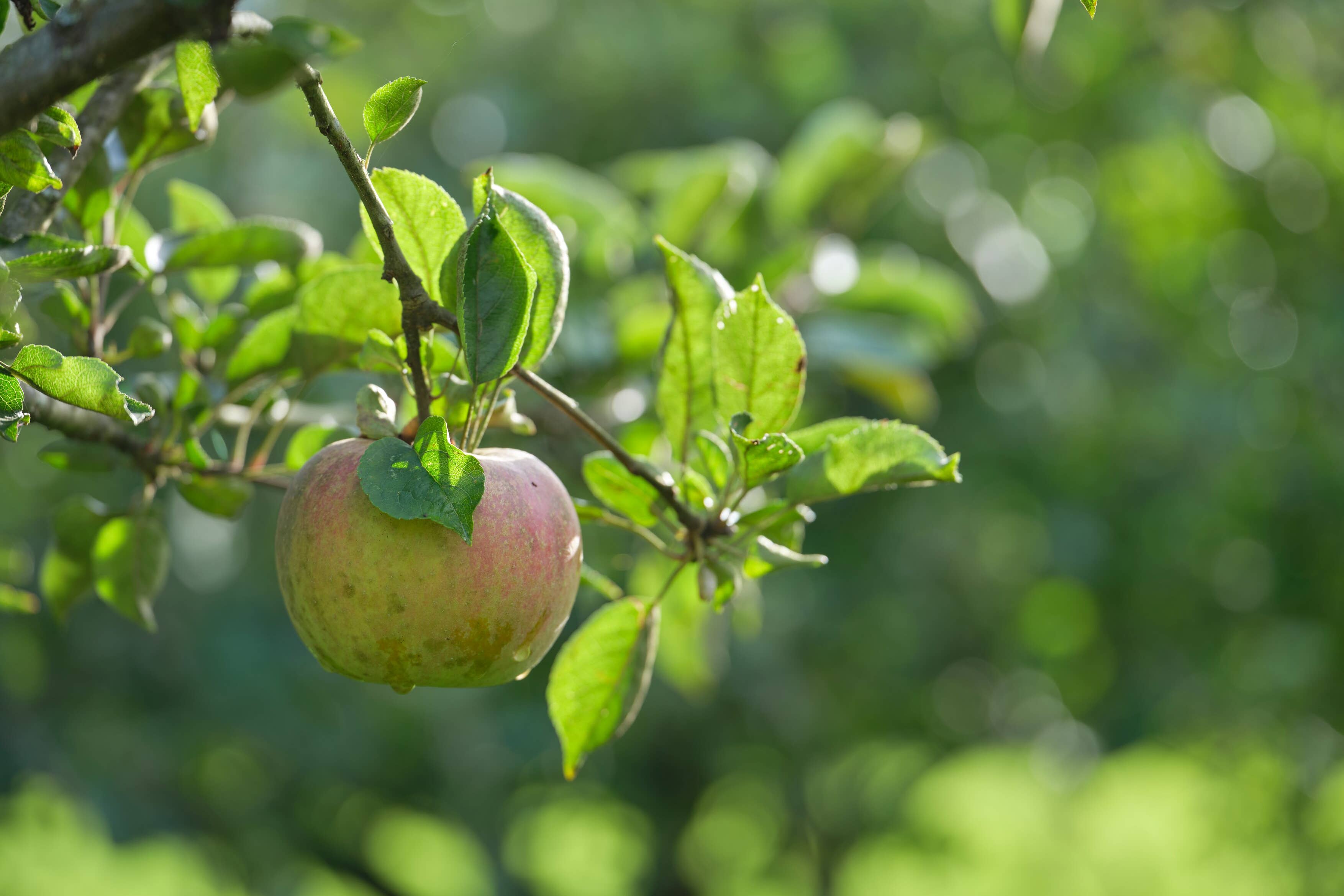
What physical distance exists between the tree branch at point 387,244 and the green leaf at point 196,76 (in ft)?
0.22

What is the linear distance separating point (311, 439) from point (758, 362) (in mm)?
337

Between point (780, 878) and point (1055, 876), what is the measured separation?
1.68 m

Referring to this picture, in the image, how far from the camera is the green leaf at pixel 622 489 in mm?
695

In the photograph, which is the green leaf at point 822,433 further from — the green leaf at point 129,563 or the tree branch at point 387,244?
the green leaf at point 129,563

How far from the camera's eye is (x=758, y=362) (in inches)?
25.7

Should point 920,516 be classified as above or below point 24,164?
below

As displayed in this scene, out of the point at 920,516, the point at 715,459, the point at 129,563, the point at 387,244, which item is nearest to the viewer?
the point at 387,244

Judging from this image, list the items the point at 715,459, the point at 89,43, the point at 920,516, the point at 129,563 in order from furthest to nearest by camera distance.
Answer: the point at 920,516, the point at 129,563, the point at 715,459, the point at 89,43

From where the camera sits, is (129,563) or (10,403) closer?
(10,403)

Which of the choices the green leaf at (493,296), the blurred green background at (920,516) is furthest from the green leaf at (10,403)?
the blurred green background at (920,516)

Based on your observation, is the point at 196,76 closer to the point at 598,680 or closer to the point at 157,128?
the point at 157,128

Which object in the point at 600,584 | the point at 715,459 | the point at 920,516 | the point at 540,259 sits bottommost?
the point at 920,516

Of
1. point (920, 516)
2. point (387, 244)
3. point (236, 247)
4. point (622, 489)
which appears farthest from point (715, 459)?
point (920, 516)

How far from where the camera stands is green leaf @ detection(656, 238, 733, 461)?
27.7 inches
